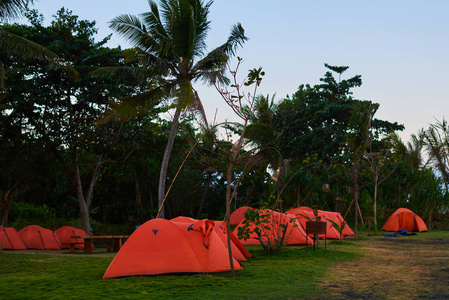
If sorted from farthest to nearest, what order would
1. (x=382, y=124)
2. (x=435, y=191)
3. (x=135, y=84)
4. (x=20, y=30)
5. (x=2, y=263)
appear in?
(x=382, y=124) → (x=435, y=191) → (x=135, y=84) → (x=20, y=30) → (x=2, y=263)

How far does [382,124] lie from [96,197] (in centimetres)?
1816

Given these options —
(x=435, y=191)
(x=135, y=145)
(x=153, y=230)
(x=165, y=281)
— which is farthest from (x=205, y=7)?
(x=435, y=191)

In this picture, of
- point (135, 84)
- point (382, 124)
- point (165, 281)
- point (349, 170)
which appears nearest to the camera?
point (165, 281)

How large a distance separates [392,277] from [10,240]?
474 inches

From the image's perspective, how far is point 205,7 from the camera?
572 inches

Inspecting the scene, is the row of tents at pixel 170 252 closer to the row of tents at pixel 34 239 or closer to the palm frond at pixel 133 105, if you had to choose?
the palm frond at pixel 133 105

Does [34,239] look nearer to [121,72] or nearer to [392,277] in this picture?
[121,72]

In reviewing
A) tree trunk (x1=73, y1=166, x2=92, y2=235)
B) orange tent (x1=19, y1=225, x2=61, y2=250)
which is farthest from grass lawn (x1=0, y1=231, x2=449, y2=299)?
tree trunk (x1=73, y1=166, x2=92, y2=235)

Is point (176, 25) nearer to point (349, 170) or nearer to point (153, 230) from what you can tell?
point (153, 230)

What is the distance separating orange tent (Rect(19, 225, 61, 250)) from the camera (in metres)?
15.4

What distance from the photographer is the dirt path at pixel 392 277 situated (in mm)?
6371

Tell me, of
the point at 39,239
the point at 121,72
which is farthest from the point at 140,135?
the point at 39,239

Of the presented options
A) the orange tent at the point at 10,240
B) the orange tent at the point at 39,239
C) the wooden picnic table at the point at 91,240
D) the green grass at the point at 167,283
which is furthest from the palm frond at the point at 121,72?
the green grass at the point at 167,283

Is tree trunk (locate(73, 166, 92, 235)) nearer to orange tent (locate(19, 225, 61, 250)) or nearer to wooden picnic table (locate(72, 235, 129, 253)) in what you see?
orange tent (locate(19, 225, 61, 250))
